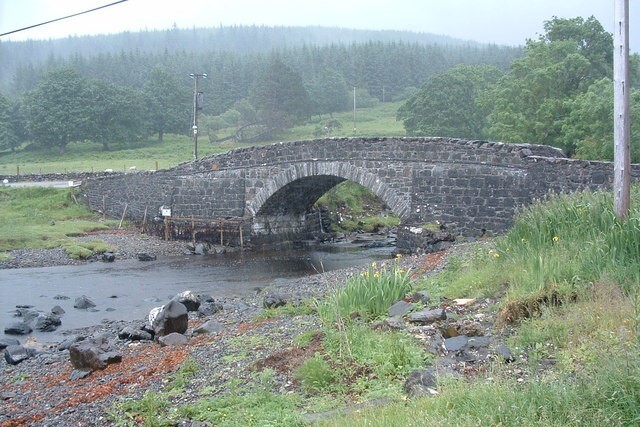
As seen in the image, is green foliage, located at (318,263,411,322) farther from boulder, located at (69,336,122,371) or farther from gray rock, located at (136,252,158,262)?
gray rock, located at (136,252,158,262)

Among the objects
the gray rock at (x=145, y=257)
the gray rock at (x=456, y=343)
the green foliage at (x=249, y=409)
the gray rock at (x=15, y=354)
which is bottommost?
the gray rock at (x=145, y=257)

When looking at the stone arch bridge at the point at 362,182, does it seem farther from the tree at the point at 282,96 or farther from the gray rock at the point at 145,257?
the tree at the point at 282,96

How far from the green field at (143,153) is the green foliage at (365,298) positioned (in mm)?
41327

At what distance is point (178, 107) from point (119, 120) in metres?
6.73

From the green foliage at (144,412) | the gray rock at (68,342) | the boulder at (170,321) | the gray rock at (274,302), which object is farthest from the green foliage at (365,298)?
the gray rock at (68,342)

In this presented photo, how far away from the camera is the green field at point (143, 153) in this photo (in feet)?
173

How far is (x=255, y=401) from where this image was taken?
6820mm

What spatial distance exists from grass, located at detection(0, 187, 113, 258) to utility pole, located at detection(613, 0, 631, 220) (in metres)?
19.8

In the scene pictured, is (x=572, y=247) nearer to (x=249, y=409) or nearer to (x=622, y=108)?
(x=622, y=108)

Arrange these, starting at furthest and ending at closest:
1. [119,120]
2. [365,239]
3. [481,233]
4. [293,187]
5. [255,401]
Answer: [119,120] → [365,239] → [293,187] → [481,233] → [255,401]

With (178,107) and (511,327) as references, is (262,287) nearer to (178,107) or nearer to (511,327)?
(511,327)

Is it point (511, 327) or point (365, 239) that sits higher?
point (511, 327)

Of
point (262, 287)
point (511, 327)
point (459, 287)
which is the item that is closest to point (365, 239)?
point (262, 287)

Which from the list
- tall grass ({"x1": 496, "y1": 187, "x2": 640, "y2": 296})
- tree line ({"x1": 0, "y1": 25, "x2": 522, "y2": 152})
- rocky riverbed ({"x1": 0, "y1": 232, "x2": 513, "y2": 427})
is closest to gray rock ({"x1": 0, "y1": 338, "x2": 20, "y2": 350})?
rocky riverbed ({"x1": 0, "y1": 232, "x2": 513, "y2": 427})
